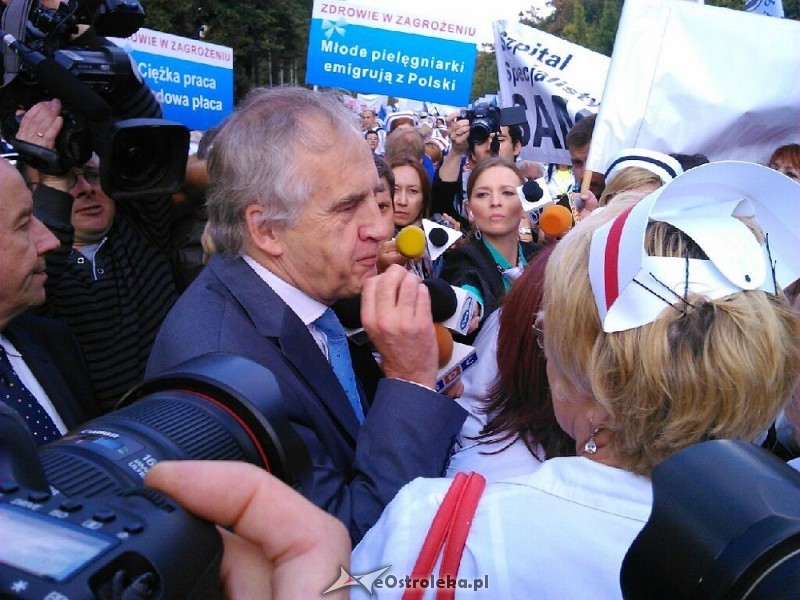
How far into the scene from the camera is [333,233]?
1.82 metres

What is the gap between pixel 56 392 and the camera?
6.54ft

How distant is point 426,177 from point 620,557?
3714 mm

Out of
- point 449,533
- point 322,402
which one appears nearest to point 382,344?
point 322,402

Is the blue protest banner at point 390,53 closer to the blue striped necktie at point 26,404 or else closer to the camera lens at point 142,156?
the camera lens at point 142,156

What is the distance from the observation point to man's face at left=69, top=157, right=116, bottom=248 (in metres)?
2.55

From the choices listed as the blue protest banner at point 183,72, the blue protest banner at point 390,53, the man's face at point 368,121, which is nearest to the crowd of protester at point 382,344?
the blue protest banner at point 183,72

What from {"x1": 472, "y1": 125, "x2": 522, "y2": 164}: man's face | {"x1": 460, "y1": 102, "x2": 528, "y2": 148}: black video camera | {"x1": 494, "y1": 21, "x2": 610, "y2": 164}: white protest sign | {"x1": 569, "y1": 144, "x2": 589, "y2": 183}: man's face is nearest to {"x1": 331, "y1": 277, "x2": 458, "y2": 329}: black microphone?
{"x1": 569, "y1": 144, "x2": 589, "y2": 183}: man's face

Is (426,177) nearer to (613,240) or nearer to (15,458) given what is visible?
(613,240)

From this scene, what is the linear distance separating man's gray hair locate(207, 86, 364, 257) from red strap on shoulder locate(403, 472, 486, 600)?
0.92 m

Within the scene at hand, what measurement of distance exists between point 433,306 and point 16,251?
1.05 meters

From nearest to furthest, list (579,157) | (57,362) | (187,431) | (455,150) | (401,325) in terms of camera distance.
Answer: (187,431) → (401,325) → (57,362) → (579,157) → (455,150)

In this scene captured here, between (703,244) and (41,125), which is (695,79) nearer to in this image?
(703,244)

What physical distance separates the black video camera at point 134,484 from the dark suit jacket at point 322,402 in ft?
1.92

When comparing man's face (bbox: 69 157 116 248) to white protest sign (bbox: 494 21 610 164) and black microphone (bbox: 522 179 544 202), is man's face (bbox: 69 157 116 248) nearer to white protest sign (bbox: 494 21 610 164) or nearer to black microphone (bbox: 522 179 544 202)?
black microphone (bbox: 522 179 544 202)
